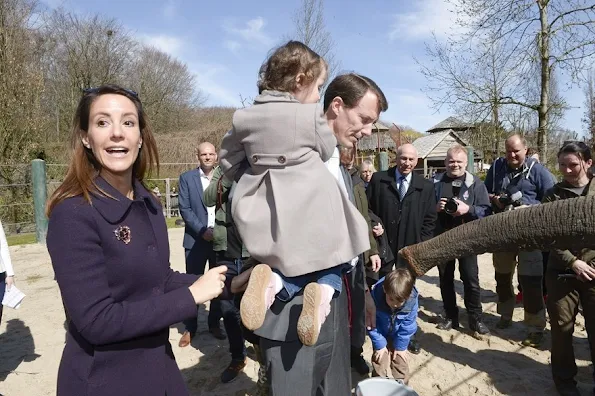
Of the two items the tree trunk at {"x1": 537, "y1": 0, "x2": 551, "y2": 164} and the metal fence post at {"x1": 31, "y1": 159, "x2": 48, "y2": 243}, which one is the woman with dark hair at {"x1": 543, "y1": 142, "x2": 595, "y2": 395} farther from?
the metal fence post at {"x1": 31, "y1": 159, "x2": 48, "y2": 243}

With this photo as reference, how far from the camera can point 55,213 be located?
4.40 feet

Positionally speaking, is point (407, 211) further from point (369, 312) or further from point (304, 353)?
point (304, 353)

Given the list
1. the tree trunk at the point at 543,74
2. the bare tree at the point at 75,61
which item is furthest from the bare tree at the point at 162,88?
the tree trunk at the point at 543,74

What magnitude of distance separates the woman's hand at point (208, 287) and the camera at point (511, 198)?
3.77 metres

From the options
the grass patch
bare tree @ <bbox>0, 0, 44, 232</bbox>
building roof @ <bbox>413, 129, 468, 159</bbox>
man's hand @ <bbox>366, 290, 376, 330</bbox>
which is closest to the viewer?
man's hand @ <bbox>366, 290, 376, 330</bbox>

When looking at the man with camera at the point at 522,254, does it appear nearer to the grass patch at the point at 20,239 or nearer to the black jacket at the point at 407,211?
the black jacket at the point at 407,211

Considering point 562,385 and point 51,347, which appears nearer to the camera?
point 562,385

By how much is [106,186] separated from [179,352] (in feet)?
10.9

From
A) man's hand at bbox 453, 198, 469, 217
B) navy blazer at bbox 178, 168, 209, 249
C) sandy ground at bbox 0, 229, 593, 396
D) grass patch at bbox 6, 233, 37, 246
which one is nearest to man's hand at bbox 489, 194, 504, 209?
man's hand at bbox 453, 198, 469, 217

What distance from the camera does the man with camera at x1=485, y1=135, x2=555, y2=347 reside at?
179 inches

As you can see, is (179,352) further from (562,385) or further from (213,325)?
(562,385)

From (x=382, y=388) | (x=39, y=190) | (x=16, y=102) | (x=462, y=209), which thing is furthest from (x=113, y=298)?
(x=16, y=102)

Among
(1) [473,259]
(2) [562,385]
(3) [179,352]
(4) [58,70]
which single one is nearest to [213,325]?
(3) [179,352]

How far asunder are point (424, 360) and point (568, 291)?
1420 millimetres
